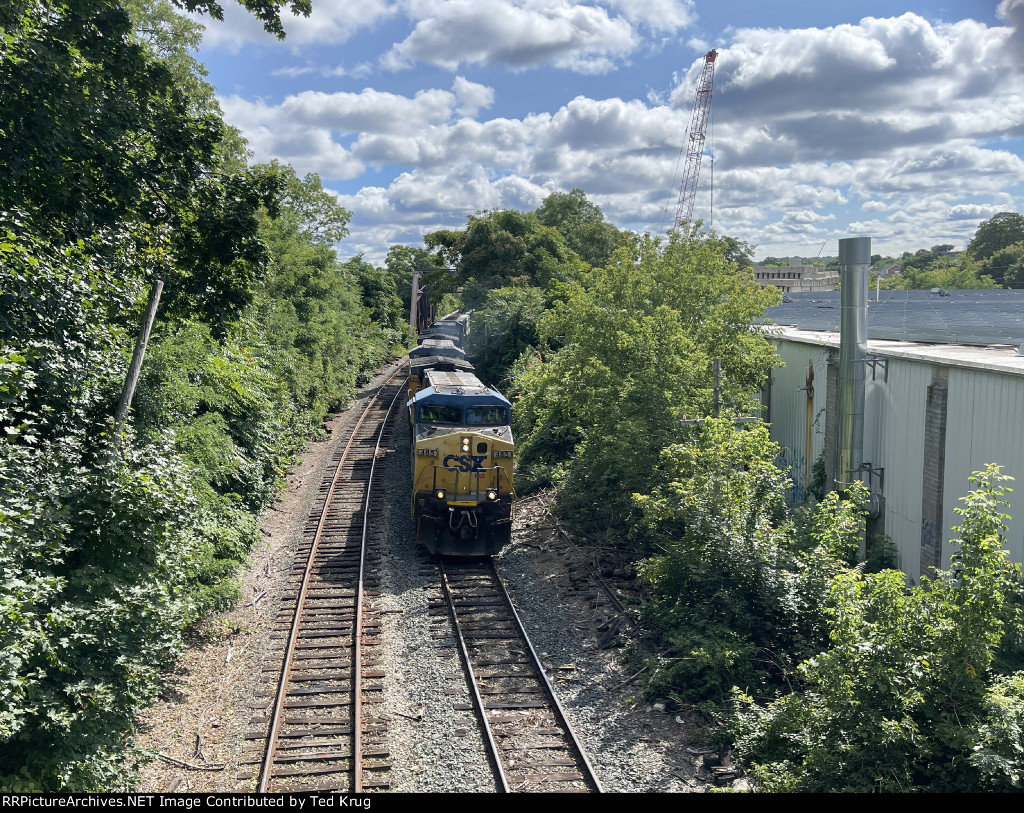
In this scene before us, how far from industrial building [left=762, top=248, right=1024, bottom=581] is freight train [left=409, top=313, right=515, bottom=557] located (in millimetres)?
6912

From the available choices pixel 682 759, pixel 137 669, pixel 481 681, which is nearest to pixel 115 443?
pixel 137 669

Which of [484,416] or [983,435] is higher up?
[983,435]

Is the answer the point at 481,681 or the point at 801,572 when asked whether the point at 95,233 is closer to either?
the point at 481,681

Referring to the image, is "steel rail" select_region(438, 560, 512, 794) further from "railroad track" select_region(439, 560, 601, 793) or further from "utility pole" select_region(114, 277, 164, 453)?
"utility pole" select_region(114, 277, 164, 453)

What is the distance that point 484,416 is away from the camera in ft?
56.1

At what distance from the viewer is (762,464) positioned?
1209 centimetres

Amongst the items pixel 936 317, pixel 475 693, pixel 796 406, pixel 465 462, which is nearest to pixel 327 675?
pixel 475 693

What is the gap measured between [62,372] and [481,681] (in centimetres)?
690

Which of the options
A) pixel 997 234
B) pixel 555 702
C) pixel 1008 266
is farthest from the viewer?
pixel 997 234

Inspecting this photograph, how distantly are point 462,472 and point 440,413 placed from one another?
1.69 m

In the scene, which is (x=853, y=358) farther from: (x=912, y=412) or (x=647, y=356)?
(x=647, y=356)

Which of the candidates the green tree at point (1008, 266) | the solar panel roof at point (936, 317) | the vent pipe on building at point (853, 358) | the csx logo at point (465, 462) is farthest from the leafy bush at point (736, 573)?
the green tree at point (1008, 266)

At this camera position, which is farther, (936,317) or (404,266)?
(404,266)

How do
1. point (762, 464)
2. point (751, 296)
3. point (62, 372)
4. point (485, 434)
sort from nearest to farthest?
1. point (62, 372)
2. point (762, 464)
3. point (485, 434)
4. point (751, 296)
